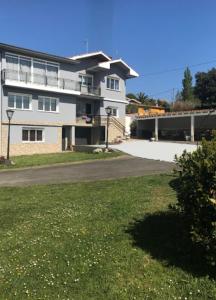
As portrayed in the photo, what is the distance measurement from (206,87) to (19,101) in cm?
3670

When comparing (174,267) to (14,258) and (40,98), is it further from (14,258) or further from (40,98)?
(40,98)

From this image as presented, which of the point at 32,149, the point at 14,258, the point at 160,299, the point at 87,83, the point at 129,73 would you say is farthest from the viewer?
the point at 129,73

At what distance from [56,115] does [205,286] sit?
34.1 m

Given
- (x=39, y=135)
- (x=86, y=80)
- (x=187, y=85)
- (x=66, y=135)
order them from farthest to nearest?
1. (x=187, y=85)
2. (x=86, y=80)
3. (x=66, y=135)
4. (x=39, y=135)

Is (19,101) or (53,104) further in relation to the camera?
(53,104)

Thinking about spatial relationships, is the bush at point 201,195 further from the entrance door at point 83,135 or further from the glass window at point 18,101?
the entrance door at point 83,135

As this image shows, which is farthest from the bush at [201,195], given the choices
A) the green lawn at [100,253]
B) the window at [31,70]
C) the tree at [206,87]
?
the tree at [206,87]

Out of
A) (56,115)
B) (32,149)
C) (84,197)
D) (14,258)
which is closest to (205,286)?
(14,258)

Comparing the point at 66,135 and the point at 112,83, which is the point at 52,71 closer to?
the point at 66,135

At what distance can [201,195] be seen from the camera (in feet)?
19.2

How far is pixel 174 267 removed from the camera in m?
6.17

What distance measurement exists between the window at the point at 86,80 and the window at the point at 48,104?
488 cm

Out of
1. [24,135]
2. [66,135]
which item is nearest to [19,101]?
[24,135]

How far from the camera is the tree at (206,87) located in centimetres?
6300
